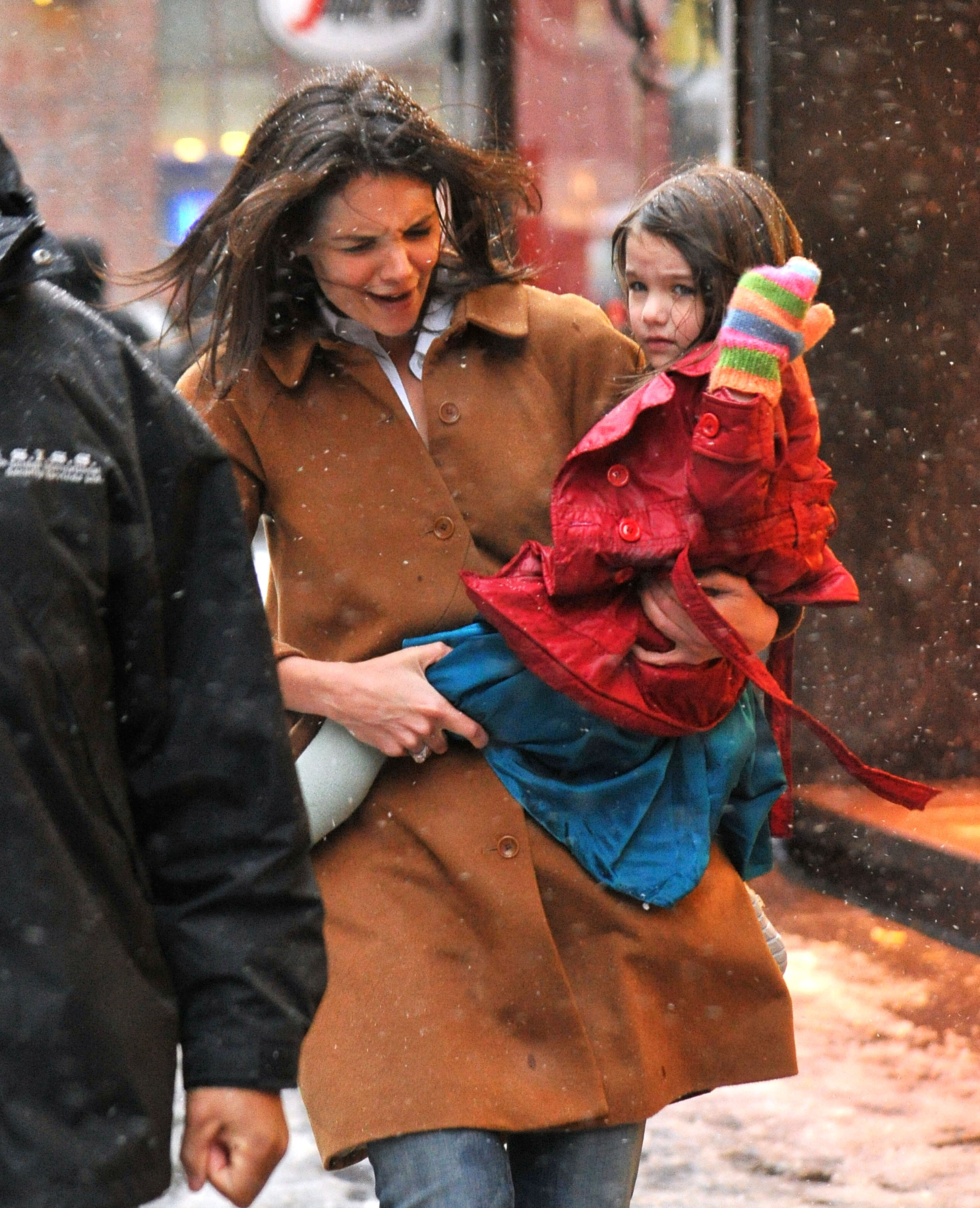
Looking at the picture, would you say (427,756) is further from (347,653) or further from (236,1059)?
(236,1059)

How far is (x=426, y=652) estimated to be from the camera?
283 cm

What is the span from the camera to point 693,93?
31.4 feet

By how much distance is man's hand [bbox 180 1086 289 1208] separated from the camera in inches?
76.8

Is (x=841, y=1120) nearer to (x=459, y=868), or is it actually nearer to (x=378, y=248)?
(x=459, y=868)

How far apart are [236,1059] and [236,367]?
1270 millimetres

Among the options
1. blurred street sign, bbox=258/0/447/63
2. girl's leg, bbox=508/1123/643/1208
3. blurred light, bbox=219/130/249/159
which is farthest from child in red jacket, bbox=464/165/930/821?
blurred light, bbox=219/130/249/159

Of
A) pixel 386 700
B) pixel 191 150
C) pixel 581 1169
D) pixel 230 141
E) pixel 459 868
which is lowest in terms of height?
pixel 581 1169

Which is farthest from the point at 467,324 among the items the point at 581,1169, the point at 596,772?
the point at 581,1169

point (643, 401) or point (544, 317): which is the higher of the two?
point (544, 317)

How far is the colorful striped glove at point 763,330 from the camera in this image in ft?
8.30

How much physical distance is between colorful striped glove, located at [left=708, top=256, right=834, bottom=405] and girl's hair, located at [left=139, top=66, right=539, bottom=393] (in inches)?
24.8

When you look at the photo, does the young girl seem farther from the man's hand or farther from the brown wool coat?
the man's hand

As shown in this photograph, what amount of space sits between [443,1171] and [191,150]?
114 ft

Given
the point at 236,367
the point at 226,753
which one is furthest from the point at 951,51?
the point at 226,753
